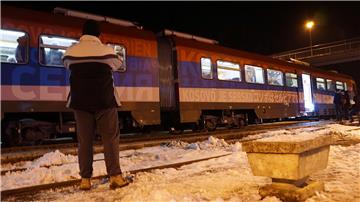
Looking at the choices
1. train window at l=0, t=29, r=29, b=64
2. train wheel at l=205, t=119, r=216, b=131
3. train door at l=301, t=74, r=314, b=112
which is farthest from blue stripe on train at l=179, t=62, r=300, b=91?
train door at l=301, t=74, r=314, b=112

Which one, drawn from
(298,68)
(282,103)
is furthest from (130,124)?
(298,68)

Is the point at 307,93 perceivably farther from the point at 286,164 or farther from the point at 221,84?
the point at 286,164

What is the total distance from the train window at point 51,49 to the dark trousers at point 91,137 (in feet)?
18.1

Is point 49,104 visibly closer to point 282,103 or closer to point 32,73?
point 32,73

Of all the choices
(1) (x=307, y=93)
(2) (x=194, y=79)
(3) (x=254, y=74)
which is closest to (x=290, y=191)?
(2) (x=194, y=79)

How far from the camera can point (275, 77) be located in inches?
731

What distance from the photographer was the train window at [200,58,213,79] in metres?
13.8

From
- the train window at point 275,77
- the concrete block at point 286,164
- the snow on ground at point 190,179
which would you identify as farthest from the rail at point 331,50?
the concrete block at point 286,164

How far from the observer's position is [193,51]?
13.5 m

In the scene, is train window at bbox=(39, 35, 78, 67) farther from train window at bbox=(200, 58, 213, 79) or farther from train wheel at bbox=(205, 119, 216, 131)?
train wheel at bbox=(205, 119, 216, 131)

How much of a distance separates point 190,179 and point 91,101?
1.64 meters

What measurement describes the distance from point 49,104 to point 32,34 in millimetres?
1714

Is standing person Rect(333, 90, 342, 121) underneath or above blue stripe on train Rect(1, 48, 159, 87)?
underneath

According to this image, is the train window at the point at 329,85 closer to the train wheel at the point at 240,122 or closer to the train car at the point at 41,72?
the train wheel at the point at 240,122
